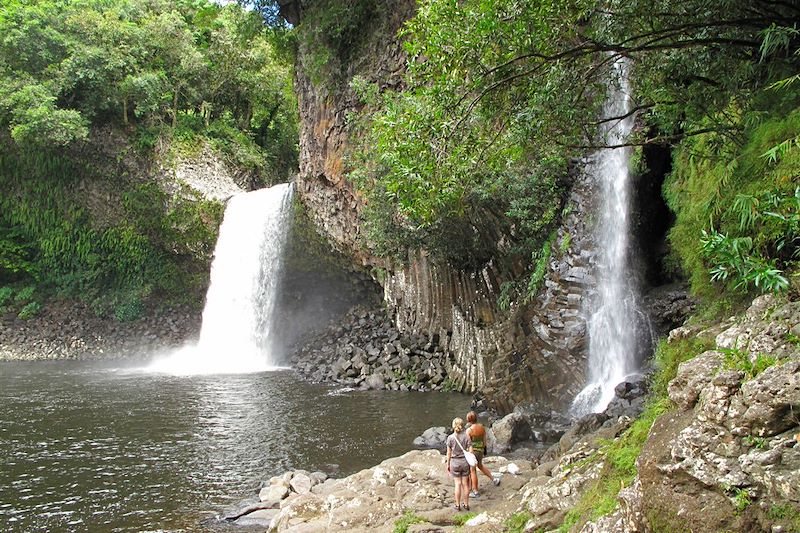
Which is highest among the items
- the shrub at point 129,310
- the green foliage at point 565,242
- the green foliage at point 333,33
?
the green foliage at point 333,33

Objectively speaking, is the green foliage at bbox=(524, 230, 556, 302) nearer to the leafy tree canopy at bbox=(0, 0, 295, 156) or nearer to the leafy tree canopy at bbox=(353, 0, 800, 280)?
the leafy tree canopy at bbox=(353, 0, 800, 280)

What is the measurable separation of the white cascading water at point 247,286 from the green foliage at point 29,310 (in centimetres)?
833

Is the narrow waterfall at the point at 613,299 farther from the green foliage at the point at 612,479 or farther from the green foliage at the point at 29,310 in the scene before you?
the green foliage at the point at 29,310

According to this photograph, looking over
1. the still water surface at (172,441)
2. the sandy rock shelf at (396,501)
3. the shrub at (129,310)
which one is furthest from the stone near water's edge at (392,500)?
the shrub at (129,310)

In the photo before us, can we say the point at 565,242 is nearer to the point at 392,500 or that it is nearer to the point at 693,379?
the point at 392,500

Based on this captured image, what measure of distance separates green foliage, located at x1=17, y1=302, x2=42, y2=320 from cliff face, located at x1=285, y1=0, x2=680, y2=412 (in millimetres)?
15801

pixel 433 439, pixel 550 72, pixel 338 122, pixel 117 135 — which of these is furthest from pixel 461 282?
pixel 117 135

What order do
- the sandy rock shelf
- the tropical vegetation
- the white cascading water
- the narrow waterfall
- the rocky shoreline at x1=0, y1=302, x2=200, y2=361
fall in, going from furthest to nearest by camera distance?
the rocky shoreline at x1=0, y1=302, x2=200, y2=361 → the tropical vegetation → the white cascading water → the narrow waterfall → the sandy rock shelf

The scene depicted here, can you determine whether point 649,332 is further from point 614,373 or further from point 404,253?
point 404,253

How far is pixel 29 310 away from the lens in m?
29.0

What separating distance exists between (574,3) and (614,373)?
8.16 m

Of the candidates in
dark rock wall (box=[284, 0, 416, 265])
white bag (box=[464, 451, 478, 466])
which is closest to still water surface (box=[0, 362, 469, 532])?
white bag (box=[464, 451, 478, 466])

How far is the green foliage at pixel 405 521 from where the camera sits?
21.9 feet

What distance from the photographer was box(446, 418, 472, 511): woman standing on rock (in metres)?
7.09
